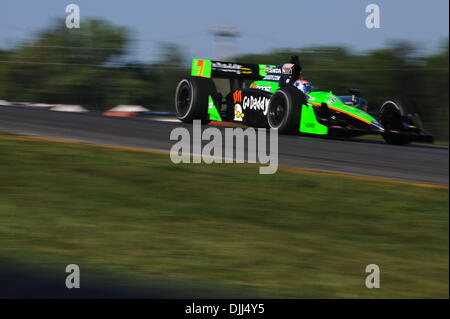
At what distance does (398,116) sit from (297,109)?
5.56ft

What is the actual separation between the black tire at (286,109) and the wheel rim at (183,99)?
2.30 meters

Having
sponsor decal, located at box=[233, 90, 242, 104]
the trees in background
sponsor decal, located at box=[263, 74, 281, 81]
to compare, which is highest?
the trees in background

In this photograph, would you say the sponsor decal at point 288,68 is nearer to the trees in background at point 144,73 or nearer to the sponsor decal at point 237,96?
the sponsor decal at point 237,96

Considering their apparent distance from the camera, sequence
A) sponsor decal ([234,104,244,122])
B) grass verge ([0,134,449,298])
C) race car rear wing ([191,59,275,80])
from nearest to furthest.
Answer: grass verge ([0,134,449,298]), sponsor decal ([234,104,244,122]), race car rear wing ([191,59,275,80])

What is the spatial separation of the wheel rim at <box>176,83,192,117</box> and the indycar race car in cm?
9

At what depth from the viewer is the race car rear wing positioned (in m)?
13.8

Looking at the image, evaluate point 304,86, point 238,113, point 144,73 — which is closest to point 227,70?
point 238,113

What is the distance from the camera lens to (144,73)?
4278cm

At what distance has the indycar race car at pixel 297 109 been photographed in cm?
1130

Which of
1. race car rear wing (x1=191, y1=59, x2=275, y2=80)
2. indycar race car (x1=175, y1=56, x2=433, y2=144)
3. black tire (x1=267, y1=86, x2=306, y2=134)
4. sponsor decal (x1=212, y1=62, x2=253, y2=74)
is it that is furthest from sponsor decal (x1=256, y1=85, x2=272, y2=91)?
sponsor decal (x1=212, y1=62, x2=253, y2=74)

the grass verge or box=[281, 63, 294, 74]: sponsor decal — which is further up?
box=[281, 63, 294, 74]: sponsor decal

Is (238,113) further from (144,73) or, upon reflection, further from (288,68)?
(144,73)

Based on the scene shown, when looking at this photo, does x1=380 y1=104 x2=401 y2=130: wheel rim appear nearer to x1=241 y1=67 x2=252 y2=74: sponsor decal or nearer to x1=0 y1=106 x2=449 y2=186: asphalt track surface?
x1=0 y1=106 x2=449 y2=186: asphalt track surface

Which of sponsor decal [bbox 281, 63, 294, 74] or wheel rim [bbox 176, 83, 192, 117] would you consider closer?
sponsor decal [bbox 281, 63, 294, 74]
